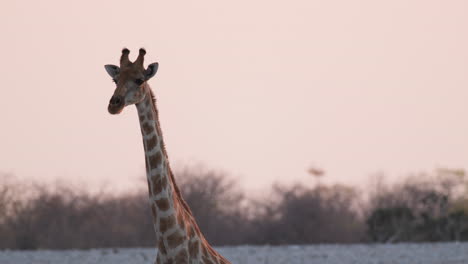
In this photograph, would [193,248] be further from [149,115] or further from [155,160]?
[149,115]

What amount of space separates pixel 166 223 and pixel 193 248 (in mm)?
369

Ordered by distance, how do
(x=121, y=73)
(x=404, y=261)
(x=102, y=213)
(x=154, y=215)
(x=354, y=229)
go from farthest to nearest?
(x=354, y=229)
(x=102, y=213)
(x=404, y=261)
(x=154, y=215)
(x=121, y=73)

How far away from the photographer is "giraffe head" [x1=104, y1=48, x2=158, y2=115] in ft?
29.8

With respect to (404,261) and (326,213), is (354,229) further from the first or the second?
(404,261)

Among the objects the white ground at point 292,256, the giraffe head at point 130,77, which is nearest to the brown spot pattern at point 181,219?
the giraffe head at point 130,77

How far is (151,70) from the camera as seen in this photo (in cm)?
946

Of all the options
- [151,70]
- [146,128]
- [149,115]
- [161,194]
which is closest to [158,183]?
[161,194]

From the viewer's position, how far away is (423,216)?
37.9 m

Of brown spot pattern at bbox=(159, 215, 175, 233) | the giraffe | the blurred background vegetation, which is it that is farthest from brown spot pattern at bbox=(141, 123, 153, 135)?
the blurred background vegetation

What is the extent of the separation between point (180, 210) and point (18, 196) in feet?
97.3

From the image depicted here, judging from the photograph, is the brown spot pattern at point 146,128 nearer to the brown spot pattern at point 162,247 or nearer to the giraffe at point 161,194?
the giraffe at point 161,194

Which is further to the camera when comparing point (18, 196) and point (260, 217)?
point (260, 217)

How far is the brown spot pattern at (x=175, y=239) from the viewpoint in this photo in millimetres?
9898

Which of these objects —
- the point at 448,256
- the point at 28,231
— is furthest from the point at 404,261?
the point at 28,231
